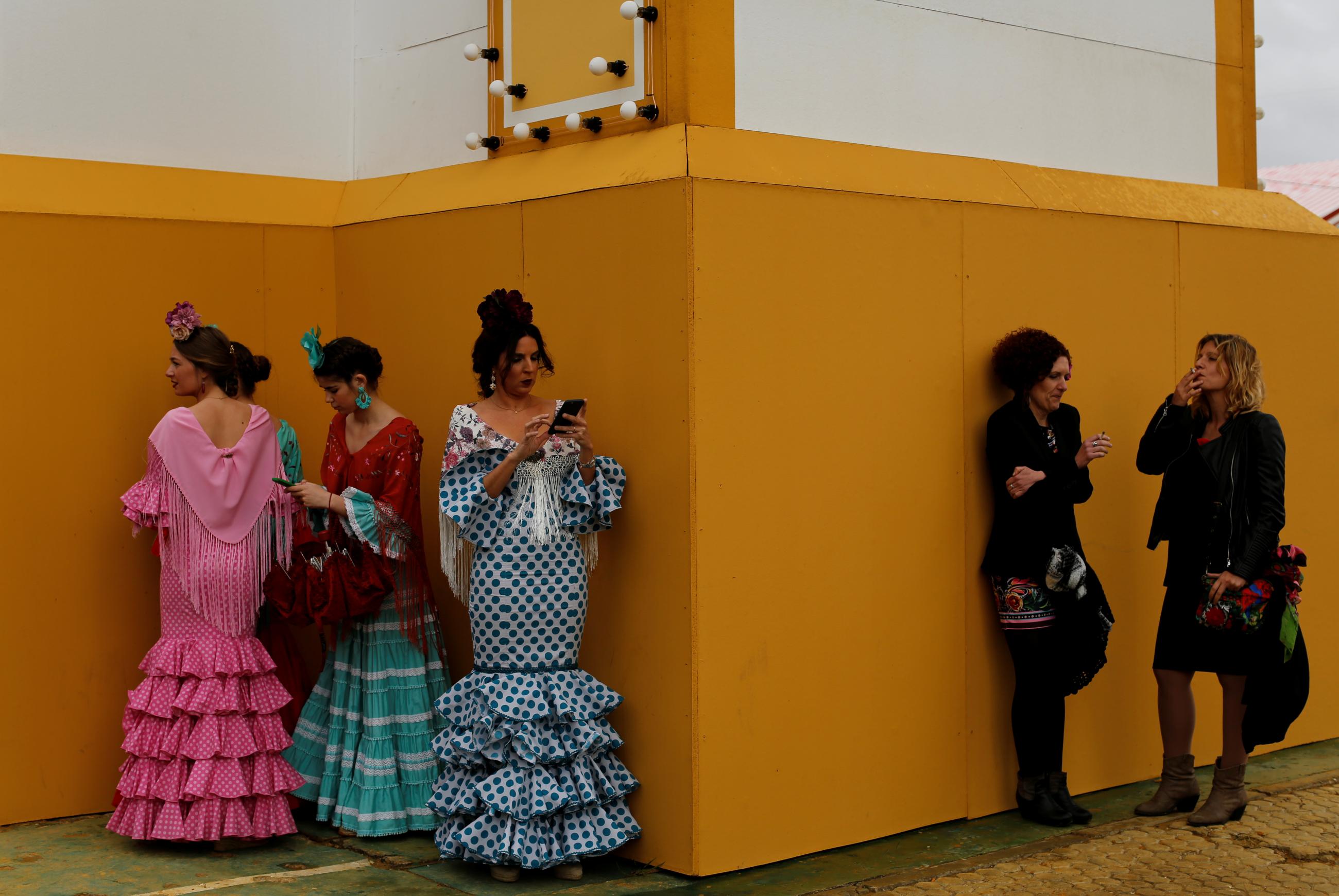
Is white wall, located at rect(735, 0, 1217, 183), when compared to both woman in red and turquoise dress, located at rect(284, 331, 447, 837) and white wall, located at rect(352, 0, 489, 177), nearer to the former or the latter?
white wall, located at rect(352, 0, 489, 177)

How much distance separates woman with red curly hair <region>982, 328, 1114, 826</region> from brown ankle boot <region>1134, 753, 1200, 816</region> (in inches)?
13.3

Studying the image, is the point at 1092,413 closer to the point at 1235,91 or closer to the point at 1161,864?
the point at 1161,864

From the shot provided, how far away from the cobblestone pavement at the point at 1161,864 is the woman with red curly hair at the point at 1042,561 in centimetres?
34

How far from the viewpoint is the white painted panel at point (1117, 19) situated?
668cm

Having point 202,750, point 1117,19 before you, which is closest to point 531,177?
point 202,750

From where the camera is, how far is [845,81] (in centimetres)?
618

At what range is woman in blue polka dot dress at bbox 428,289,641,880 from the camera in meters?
5.34

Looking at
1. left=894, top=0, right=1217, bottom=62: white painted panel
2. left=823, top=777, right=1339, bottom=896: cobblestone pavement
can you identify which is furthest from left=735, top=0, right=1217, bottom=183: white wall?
left=823, top=777, right=1339, bottom=896: cobblestone pavement

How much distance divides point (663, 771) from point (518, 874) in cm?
61

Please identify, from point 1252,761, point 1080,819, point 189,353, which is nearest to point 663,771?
point 1080,819

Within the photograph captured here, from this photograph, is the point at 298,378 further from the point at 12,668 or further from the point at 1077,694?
the point at 1077,694

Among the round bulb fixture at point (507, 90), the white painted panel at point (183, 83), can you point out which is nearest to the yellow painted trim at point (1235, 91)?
the round bulb fixture at point (507, 90)

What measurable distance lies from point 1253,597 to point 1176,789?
0.89m

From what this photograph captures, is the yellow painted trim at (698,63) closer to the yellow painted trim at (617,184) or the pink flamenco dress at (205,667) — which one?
the yellow painted trim at (617,184)
